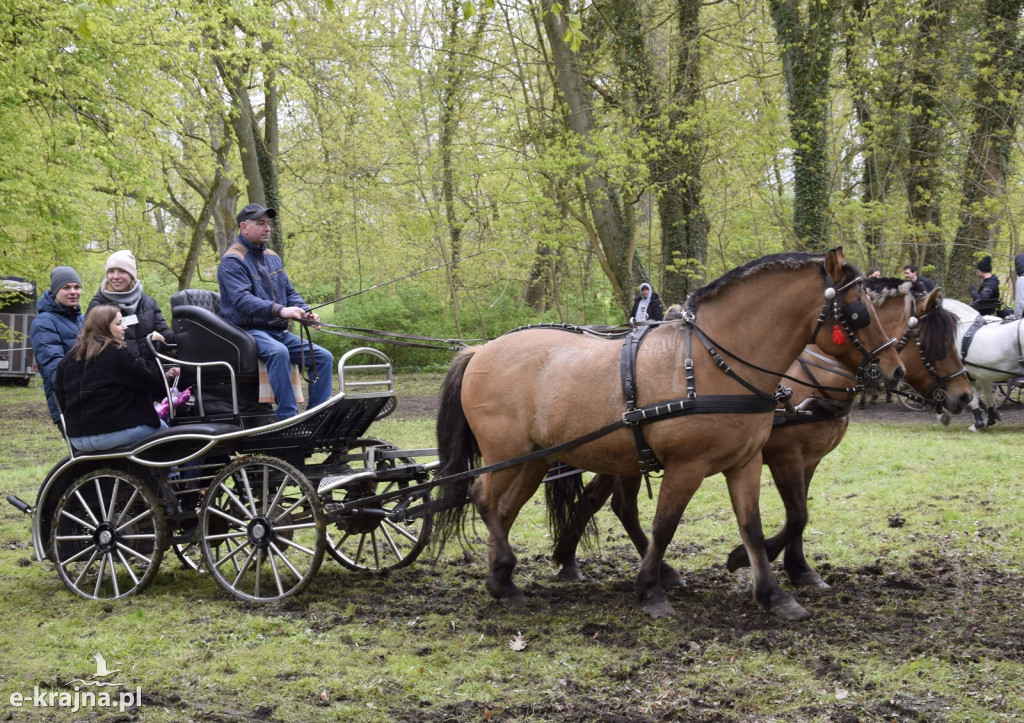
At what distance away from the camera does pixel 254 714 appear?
3.70 m

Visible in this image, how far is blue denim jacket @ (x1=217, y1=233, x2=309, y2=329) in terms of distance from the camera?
5.78 metres

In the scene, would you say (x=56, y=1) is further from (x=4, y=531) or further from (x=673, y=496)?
(x=673, y=496)

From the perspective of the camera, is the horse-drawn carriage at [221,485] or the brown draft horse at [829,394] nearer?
the brown draft horse at [829,394]

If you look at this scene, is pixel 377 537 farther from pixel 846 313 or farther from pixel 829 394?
pixel 846 313

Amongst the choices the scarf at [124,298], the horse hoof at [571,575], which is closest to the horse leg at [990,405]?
the horse hoof at [571,575]

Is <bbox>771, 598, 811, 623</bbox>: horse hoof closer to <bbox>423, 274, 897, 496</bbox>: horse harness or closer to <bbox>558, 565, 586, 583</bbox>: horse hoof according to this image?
<bbox>423, 274, 897, 496</bbox>: horse harness

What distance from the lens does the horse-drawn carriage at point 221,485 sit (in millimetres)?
5496

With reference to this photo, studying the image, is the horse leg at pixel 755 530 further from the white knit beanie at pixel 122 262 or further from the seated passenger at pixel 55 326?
the seated passenger at pixel 55 326

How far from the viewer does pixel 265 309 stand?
5.76 metres

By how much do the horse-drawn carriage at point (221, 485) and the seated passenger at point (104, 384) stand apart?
0.14 m

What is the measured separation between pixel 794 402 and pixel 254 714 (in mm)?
3542

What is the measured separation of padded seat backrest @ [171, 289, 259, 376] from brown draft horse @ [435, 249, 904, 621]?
1.57 metres

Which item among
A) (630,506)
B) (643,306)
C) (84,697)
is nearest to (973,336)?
(643,306)

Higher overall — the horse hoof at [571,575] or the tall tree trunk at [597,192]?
the tall tree trunk at [597,192]
